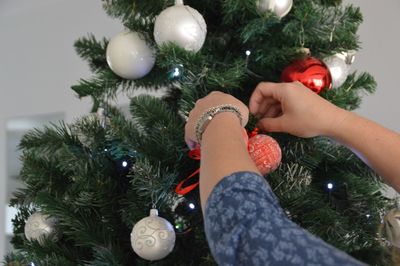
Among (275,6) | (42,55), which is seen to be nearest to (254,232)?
(275,6)

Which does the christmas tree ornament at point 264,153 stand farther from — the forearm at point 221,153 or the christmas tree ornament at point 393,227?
the christmas tree ornament at point 393,227

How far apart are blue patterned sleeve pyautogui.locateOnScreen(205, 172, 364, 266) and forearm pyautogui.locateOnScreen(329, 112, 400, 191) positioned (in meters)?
0.19

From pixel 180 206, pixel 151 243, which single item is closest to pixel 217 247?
pixel 151 243

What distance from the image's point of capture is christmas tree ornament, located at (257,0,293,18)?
483mm

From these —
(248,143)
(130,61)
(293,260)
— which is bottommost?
(293,260)

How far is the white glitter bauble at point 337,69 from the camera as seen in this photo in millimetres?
552

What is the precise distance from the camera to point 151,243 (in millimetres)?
466

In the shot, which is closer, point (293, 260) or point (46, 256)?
point (293, 260)

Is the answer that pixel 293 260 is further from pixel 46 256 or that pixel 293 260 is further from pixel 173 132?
pixel 46 256

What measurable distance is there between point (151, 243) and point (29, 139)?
0.93ft

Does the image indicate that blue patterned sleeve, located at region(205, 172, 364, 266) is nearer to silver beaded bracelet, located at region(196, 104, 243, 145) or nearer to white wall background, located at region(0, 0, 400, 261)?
silver beaded bracelet, located at region(196, 104, 243, 145)

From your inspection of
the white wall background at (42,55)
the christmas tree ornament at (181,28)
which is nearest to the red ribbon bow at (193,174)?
the christmas tree ornament at (181,28)

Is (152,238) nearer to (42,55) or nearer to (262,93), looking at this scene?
(262,93)

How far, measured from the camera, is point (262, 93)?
19.2 inches
